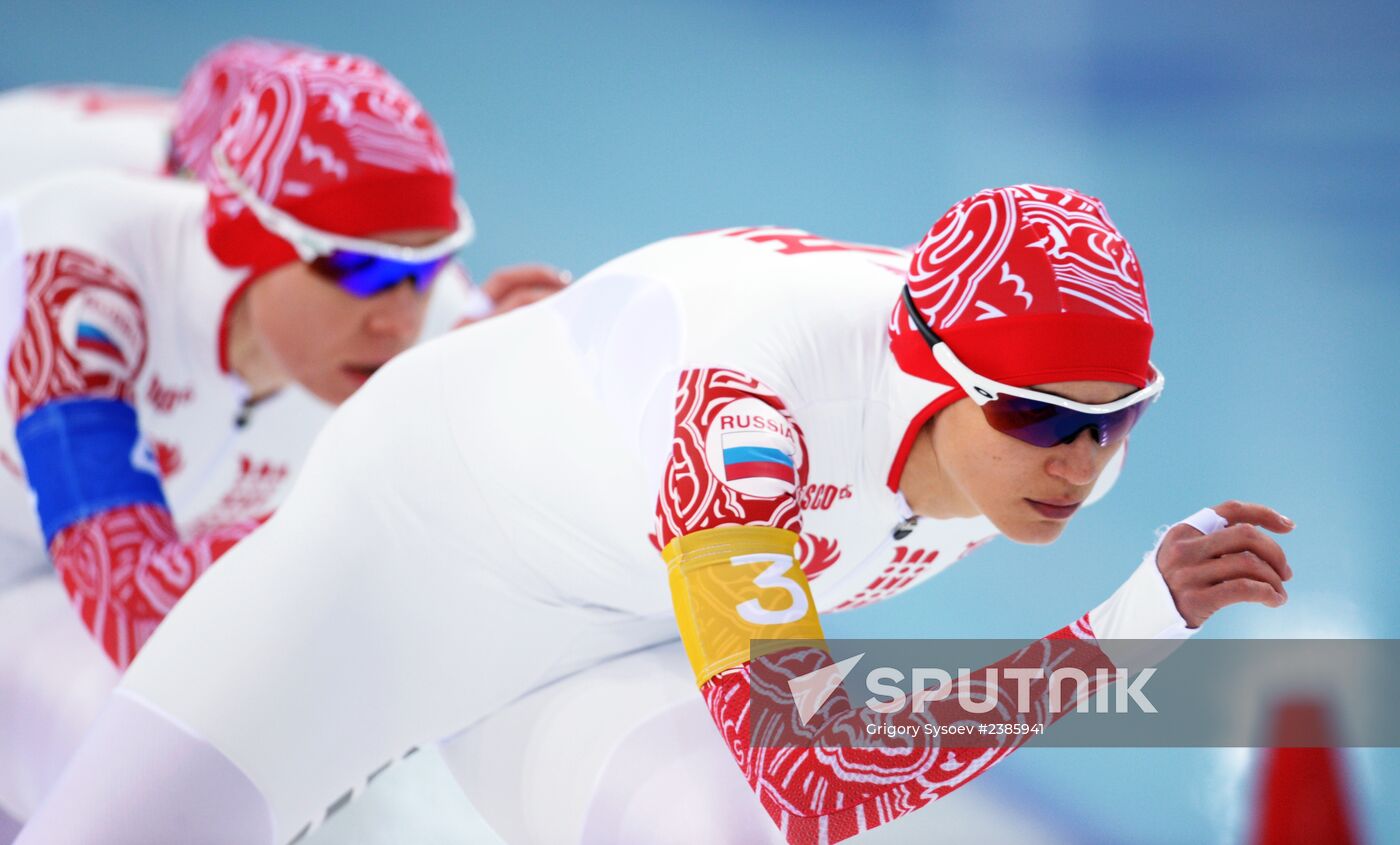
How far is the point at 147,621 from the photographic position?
2971 mm

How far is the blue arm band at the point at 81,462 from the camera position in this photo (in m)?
2.97

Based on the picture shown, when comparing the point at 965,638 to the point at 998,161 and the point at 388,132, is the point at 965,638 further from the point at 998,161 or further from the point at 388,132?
the point at 998,161

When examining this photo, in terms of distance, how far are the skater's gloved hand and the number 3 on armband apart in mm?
444

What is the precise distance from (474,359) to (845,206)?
129 inches

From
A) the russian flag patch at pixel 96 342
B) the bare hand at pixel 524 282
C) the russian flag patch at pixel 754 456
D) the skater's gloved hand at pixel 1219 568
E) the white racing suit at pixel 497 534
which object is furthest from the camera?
the bare hand at pixel 524 282

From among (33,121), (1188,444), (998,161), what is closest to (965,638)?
(1188,444)

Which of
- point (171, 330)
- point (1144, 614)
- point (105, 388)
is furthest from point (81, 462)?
point (1144, 614)

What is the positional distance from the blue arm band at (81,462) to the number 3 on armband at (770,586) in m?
1.47

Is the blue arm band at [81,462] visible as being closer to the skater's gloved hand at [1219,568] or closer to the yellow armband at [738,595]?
the yellow armband at [738,595]

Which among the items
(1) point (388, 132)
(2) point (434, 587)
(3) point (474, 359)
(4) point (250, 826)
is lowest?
(4) point (250, 826)

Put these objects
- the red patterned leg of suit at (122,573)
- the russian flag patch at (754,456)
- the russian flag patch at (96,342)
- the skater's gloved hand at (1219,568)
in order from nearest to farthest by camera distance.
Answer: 1. the skater's gloved hand at (1219,568)
2. the russian flag patch at (754,456)
3. the red patterned leg of suit at (122,573)
4. the russian flag patch at (96,342)

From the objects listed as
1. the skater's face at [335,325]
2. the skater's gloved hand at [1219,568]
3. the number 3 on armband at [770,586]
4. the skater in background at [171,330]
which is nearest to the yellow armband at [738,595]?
the number 3 on armband at [770,586]

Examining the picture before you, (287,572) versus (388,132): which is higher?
(388,132)

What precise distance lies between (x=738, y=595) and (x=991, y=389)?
0.41 metres
